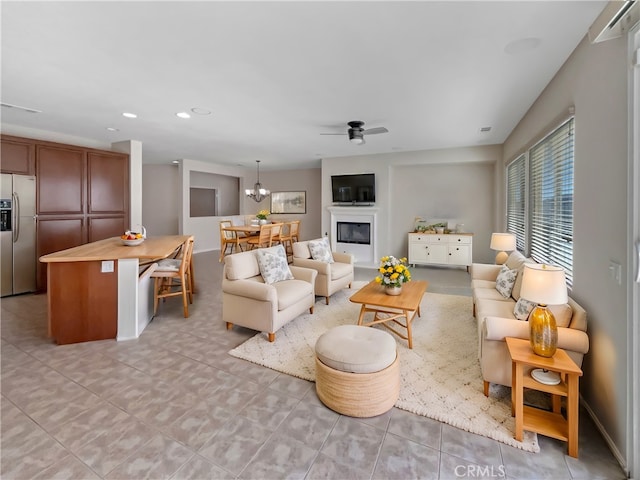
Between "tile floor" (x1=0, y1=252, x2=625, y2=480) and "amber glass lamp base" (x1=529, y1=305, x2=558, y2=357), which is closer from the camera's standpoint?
"tile floor" (x1=0, y1=252, x2=625, y2=480)

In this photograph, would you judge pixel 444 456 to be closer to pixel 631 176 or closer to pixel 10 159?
pixel 631 176

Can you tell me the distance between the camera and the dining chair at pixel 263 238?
6688 mm

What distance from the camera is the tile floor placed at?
1.55 m

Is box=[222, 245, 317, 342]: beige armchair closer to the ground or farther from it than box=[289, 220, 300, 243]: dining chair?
closer to the ground

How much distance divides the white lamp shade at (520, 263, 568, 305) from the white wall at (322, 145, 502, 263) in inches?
190

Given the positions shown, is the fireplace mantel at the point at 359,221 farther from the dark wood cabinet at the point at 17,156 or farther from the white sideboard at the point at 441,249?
the dark wood cabinet at the point at 17,156

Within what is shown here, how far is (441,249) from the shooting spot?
20.9ft

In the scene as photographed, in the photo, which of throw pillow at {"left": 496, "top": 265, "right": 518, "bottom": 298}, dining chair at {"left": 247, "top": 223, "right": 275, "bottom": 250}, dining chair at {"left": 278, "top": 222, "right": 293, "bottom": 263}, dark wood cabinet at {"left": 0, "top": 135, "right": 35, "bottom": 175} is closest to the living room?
dark wood cabinet at {"left": 0, "top": 135, "right": 35, "bottom": 175}

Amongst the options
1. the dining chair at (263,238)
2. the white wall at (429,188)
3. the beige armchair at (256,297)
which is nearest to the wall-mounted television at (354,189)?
the white wall at (429,188)

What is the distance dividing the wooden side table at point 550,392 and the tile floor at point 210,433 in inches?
3.9

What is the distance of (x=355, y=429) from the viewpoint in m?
1.84

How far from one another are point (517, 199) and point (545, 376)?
3.55 m

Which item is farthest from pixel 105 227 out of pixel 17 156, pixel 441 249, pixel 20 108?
pixel 441 249

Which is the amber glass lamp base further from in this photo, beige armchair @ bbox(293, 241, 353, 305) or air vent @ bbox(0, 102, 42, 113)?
air vent @ bbox(0, 102, 42, 113)
